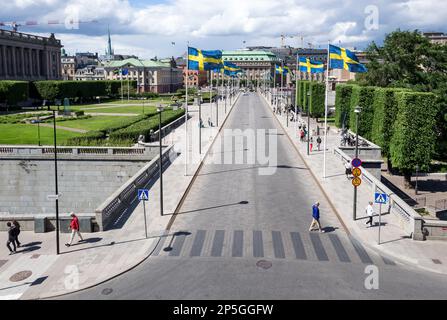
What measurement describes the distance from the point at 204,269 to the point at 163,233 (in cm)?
496

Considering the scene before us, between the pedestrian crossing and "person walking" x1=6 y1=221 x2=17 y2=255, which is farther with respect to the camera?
"person walking" x1=6 y1=221 x2=17 y2=255

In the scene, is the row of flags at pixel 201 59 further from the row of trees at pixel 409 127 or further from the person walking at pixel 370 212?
the person walking at pixel 370 212

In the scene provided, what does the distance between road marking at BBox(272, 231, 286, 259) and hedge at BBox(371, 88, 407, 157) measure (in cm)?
2491

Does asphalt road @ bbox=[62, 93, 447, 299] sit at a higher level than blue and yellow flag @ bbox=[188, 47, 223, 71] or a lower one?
lower

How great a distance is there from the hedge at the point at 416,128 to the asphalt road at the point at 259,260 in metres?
11.8

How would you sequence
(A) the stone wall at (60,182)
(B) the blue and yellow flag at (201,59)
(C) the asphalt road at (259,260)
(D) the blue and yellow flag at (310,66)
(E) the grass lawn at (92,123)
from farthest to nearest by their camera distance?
(E) the grass lawn at (92,123) < (D) the blue and yellow flag at (310,66) < (A) the stone wall at (60,182) < (B) the blue and yellow flag at (201,59) < (C) the asphalt road at (259,260)

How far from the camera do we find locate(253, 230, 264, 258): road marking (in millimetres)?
20322

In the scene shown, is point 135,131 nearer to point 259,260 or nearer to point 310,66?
point 310,66

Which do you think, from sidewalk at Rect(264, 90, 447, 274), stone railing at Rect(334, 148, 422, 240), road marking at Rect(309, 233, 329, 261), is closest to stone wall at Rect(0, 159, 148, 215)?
sidewalk at Rect(264, 90, 447, 274)

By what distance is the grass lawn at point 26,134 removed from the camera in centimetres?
5066

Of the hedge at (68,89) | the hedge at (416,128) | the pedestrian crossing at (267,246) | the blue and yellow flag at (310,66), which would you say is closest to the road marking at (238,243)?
the pedestrian crossing at (267,246)

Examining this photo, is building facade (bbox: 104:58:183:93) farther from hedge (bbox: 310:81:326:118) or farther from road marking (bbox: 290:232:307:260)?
road marking (bbox: 290:232:307:260)


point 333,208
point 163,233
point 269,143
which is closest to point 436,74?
point 269,143
